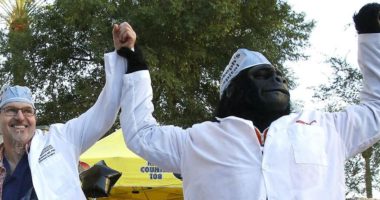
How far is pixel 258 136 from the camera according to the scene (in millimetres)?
2652

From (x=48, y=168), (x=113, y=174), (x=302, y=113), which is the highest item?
(x=302, y=113)

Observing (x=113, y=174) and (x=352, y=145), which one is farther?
(x=113, y=174)

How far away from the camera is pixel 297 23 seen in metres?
16.0

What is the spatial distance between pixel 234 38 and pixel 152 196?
7.01 m

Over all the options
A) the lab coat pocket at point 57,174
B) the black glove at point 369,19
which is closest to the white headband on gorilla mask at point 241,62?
the black glove at point 369,19

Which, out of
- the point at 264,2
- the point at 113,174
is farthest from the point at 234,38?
the point at 113,174

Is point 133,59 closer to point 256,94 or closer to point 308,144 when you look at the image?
point 256,94

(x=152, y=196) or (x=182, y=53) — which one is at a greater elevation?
(x=182, y=53)

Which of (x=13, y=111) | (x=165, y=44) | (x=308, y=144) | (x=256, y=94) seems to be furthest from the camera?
(x=165, y=44)

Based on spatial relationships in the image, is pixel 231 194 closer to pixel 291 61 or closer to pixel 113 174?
pixel 113 174

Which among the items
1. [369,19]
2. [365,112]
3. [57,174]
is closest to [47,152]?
[57,174]

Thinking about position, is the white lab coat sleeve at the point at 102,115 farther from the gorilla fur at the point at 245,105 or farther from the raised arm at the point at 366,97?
the raised arm at the point at 366,97

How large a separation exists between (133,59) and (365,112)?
3.54 feet

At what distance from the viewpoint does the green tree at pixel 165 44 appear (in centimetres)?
1341
